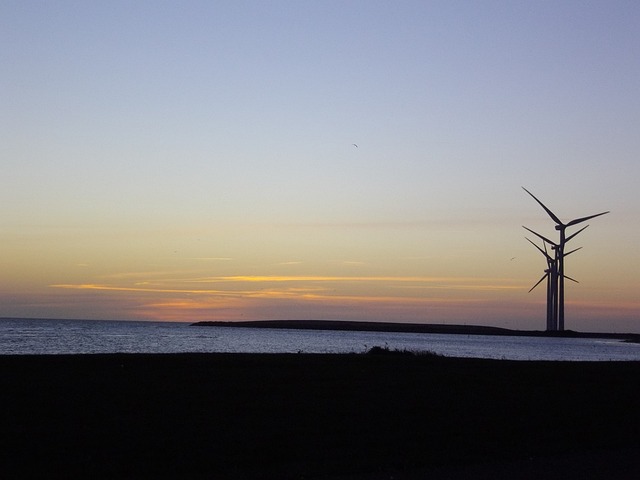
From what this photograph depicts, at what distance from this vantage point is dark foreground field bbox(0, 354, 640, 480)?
12.8 m

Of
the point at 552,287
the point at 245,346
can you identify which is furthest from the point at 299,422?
the point at 552,287

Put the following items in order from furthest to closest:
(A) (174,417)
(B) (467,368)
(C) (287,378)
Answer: (B) (467,368), (C) (287,378), (A) (174,417)

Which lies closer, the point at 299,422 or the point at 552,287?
the point at 299,422

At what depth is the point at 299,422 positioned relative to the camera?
54.3ft

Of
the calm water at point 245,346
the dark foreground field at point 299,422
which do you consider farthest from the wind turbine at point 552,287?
the dark foreground field at point 299,422

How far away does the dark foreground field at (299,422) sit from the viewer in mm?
12836

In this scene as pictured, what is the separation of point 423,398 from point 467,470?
25.6ft

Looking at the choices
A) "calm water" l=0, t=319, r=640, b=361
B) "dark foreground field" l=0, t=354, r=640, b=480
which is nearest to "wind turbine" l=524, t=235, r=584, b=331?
"calm water" l=0, t=319, r=640, b=361

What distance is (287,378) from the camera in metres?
23.1

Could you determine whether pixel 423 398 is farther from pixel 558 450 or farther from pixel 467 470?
pixel 467 470

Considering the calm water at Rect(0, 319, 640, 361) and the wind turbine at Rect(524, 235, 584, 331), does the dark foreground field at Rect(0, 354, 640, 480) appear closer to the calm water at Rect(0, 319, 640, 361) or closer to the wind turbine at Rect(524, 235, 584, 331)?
the calm water at Rect(0, 319, 640, 361)

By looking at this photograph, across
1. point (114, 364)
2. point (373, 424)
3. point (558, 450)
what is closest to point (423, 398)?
point (373, 424)

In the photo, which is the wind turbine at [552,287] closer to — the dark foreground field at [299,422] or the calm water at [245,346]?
the calm water at [245,346]

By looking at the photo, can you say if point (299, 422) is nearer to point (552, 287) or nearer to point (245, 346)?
point (245, 346)
